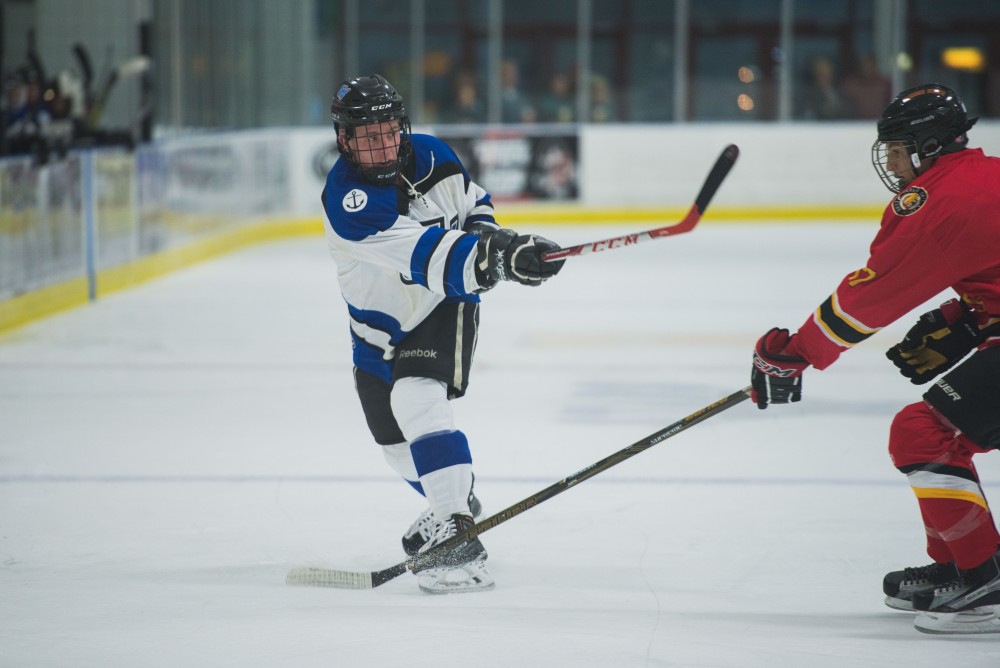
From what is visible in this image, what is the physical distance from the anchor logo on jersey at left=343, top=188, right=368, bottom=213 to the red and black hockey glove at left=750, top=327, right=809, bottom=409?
2.66ft

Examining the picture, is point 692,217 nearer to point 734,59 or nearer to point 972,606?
point 972,606

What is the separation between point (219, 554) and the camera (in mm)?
3018

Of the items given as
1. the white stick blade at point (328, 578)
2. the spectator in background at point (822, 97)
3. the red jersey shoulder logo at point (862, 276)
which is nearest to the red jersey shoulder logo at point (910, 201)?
the red jersey shoulder logo at point (862, 276)

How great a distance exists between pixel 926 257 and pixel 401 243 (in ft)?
3.18

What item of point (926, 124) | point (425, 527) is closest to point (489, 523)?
point (425, 527)

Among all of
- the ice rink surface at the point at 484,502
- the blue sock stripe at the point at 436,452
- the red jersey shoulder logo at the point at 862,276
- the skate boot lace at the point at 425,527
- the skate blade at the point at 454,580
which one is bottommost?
the ice rink surface at the point at 484,502

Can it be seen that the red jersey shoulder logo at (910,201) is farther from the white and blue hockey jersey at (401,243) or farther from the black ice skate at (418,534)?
the black ice skate at (418,534)

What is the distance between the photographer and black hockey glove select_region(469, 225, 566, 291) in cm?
250

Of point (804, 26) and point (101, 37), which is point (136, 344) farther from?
point (804, 26)

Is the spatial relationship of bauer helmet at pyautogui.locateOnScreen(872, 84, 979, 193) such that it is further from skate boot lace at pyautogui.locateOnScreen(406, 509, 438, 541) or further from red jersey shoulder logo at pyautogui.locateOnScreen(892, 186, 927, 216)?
skate boot lace at pyautogui.locateOnScreen(406, 509, 438, 541)

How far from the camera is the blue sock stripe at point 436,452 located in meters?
2.67

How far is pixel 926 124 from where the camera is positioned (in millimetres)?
2406

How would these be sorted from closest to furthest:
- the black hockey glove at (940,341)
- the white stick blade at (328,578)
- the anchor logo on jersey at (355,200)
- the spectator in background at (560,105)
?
the black hockey glove at (940,341) < the anchor logo on jersey at (355,200) < the white stick blade at (328,578) < the spectator in background at (560,105)

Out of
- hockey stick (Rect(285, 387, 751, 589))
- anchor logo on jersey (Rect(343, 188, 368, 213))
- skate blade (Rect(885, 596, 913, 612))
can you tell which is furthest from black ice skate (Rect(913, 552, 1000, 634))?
anchor logo on jersey (Rect(343, 188, 368, 213))
